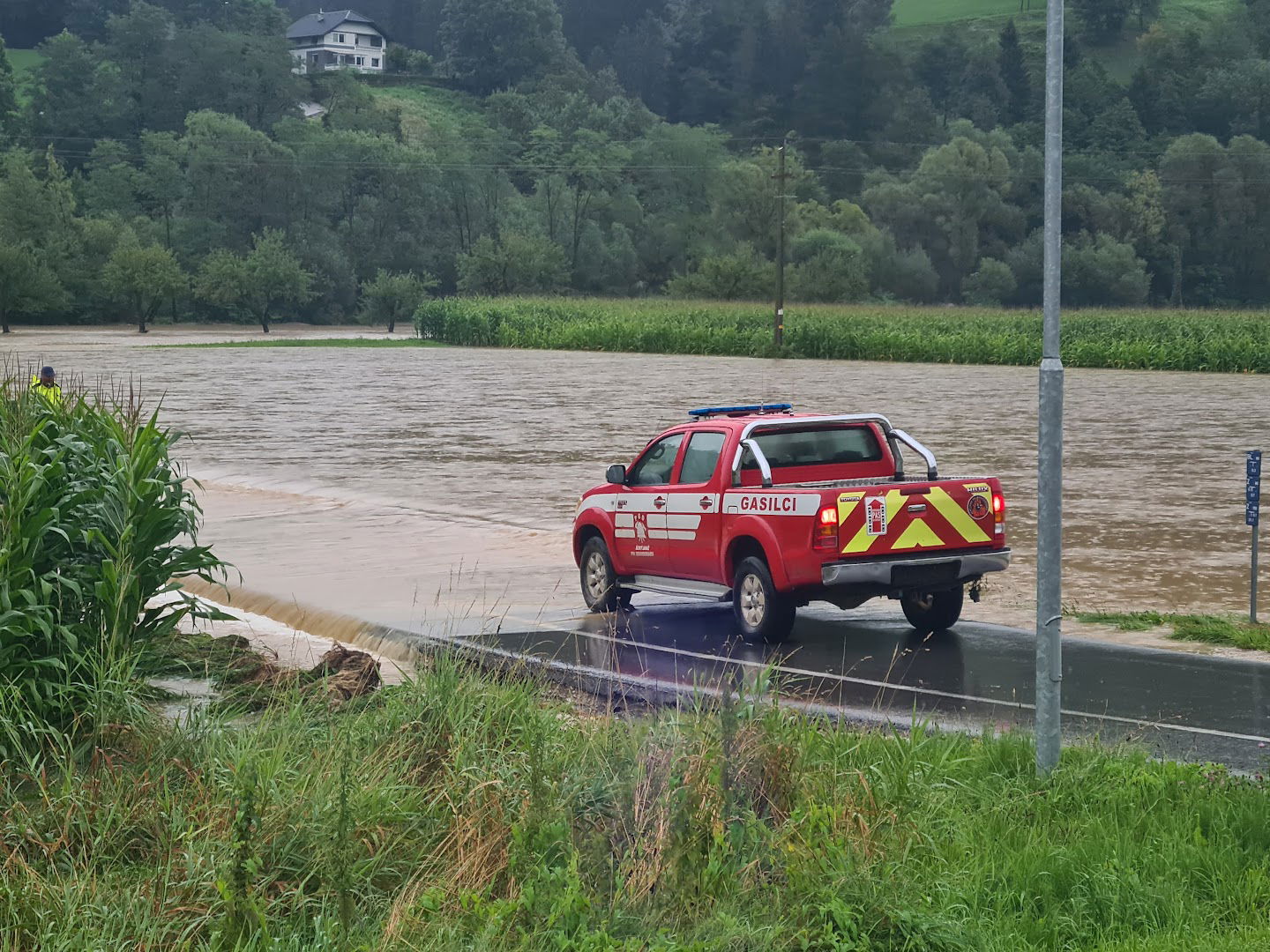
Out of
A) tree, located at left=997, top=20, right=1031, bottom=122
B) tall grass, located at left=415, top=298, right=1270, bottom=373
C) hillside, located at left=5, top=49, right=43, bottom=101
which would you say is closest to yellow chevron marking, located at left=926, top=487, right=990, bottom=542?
tall grass, located at left=415, top=298, right=1270, bottom=373

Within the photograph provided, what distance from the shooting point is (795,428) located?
15109mm

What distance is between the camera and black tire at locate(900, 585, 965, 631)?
1459 centimetres

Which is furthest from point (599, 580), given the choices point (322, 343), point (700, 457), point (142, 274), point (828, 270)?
point (828, 270)

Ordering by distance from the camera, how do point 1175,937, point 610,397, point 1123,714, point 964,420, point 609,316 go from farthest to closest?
point 609,316, point 610,397, point 964,420, point 1123,714, point 1175,937

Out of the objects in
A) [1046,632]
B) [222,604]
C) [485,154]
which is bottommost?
[222,604]

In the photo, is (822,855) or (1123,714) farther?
(1123,714)

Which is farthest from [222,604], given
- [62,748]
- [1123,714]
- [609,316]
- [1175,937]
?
[609,316]

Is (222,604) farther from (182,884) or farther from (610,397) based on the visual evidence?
(610,397)

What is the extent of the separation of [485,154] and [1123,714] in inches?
5910

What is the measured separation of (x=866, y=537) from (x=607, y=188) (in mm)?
141485

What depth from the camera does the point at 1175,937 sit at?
6.56 metres

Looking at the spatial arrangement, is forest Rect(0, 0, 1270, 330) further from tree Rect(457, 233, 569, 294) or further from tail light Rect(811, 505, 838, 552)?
tail light Rect(811, 505, 838, 552)

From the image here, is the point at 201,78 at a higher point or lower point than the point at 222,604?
higher

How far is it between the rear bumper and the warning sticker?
0.24 meters
